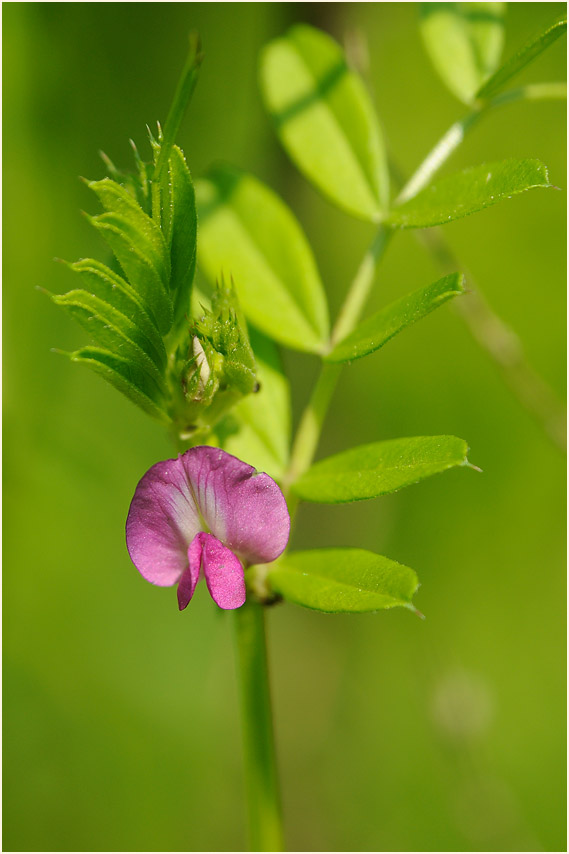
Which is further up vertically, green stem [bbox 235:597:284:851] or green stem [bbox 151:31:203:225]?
green stem [bbox 151:31:203:225]

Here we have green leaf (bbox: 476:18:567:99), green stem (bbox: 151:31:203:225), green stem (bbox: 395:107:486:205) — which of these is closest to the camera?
green stem (bbox: 151:31:203:225)

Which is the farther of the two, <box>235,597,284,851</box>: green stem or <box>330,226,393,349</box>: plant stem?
<box>330,226,393,349</box>: plant stem

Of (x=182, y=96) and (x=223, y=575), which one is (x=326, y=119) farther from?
(x=223, y=575)

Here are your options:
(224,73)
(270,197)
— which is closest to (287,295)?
(270,197)

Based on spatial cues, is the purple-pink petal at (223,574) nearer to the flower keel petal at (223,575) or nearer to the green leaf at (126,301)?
the flower keel petal at (223,575)

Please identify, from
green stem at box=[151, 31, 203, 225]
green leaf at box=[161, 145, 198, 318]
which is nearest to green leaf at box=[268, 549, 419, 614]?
green leaf at box=[161, 145, 198, 318]

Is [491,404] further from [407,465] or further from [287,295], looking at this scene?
[407,465]

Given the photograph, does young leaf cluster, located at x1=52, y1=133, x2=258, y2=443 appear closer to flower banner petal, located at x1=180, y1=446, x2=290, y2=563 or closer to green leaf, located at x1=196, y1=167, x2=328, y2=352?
flower banner petal, located at x1=180, y1=446, x2=290, y2=563
